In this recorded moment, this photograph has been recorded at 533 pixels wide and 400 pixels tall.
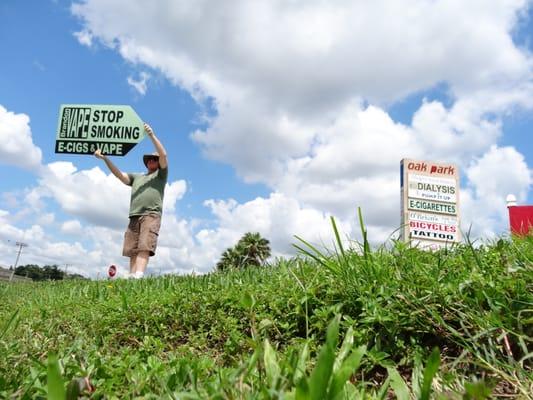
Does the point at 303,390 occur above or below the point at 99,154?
below

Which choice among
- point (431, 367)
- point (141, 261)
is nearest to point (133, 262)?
point (141, 261)

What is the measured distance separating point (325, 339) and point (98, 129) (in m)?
9.24

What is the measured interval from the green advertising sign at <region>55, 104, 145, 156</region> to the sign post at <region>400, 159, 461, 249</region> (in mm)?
10716

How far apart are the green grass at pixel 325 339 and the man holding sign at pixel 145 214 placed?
502 cm

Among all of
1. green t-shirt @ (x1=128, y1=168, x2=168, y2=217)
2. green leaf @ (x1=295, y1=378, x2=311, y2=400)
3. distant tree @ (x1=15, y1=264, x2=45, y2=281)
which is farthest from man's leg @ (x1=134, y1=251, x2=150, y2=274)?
distant tree @ (x1=15, y1=264, x2=45, y2=281)

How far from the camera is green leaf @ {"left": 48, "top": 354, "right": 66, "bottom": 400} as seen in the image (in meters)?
1.02

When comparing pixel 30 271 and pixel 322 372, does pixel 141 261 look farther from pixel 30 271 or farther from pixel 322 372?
pixel 30 271

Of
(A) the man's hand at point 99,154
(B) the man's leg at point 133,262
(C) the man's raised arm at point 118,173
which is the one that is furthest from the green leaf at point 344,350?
(A) the man's hand at point 99,154

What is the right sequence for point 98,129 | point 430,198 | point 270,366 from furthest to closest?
point 430,198 → point 98,129 → point 270,366

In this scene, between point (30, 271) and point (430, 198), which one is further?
point (30, 271)

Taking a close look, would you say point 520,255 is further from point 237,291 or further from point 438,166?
point 438,166

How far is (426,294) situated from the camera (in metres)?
2.12

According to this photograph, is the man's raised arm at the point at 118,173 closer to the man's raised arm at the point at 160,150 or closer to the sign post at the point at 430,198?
the man's raised arm at the point at 160,150

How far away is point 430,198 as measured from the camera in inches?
675
